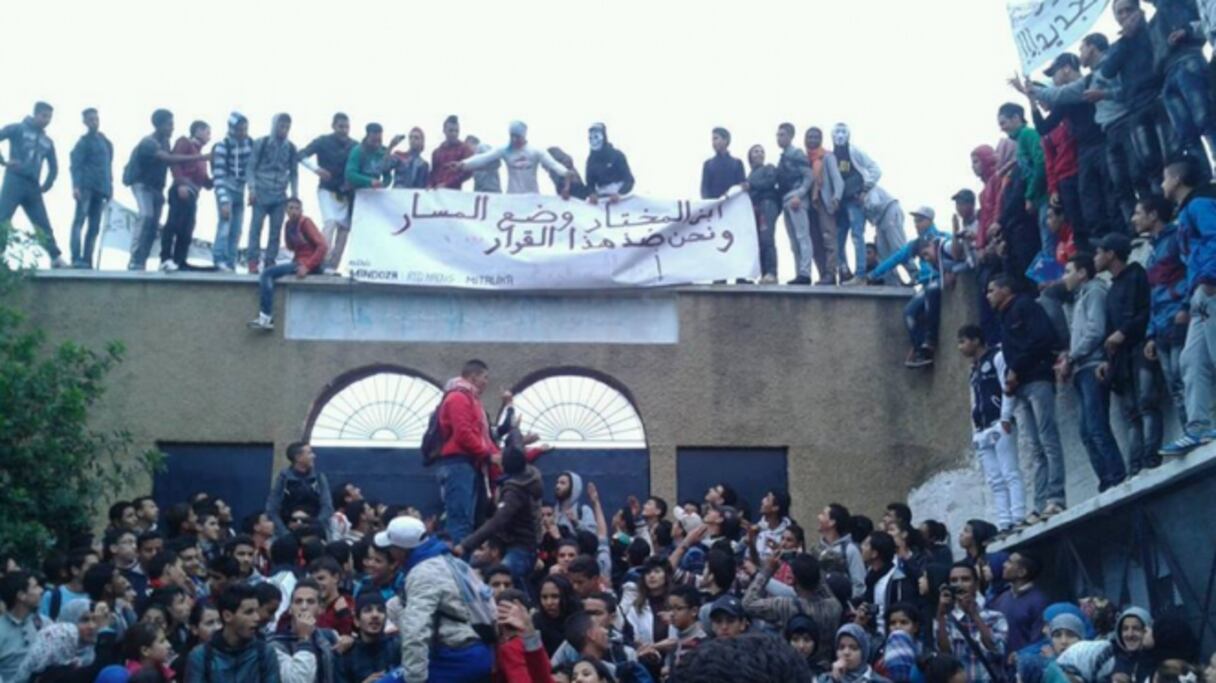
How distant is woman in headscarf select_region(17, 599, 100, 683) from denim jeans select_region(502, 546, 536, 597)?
2987mm

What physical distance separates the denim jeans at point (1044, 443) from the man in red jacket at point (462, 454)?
13.9 feet

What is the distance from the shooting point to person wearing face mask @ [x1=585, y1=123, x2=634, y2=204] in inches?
763

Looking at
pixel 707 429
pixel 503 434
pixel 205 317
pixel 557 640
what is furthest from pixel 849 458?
pixel 557 640

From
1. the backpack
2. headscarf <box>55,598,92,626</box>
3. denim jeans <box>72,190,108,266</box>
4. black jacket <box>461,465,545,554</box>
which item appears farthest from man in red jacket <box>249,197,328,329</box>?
the backpack

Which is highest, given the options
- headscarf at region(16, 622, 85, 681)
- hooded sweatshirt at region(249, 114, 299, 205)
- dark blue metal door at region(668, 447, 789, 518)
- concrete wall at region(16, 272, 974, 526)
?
hooded sweatshirt at region(249, 114, 299, 205)

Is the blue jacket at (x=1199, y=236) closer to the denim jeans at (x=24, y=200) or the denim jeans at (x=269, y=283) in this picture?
the denim jeans at (x=269, y=283)

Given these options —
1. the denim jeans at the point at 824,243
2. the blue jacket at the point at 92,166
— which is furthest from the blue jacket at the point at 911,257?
the blue jacket at the point at 92,166

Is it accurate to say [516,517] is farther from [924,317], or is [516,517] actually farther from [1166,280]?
[924,317]

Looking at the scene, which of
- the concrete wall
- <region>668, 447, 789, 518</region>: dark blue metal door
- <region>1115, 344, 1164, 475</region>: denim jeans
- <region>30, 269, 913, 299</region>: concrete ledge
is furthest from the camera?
<region>30, 269, 913, 299</region>: concrete ledge

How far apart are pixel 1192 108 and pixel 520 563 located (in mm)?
5798

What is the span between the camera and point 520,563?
12.9 meters

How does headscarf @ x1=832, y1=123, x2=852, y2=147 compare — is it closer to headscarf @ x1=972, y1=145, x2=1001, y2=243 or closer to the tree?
headscarf @ x1=972, y1=145, x2=1001, y2=243

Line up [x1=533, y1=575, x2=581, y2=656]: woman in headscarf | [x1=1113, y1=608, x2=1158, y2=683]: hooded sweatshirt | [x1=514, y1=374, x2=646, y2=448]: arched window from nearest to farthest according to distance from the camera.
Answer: [x1=1113, y1=608, x2=1158, y2=683]: hooded sweatshirt, [x1=533, y1=575, x2=581, y2=656]: woman in headscarf, [x1=514, y1=374, x2=646, y2=448]: arched window

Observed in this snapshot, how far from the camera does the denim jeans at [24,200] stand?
18656mm
